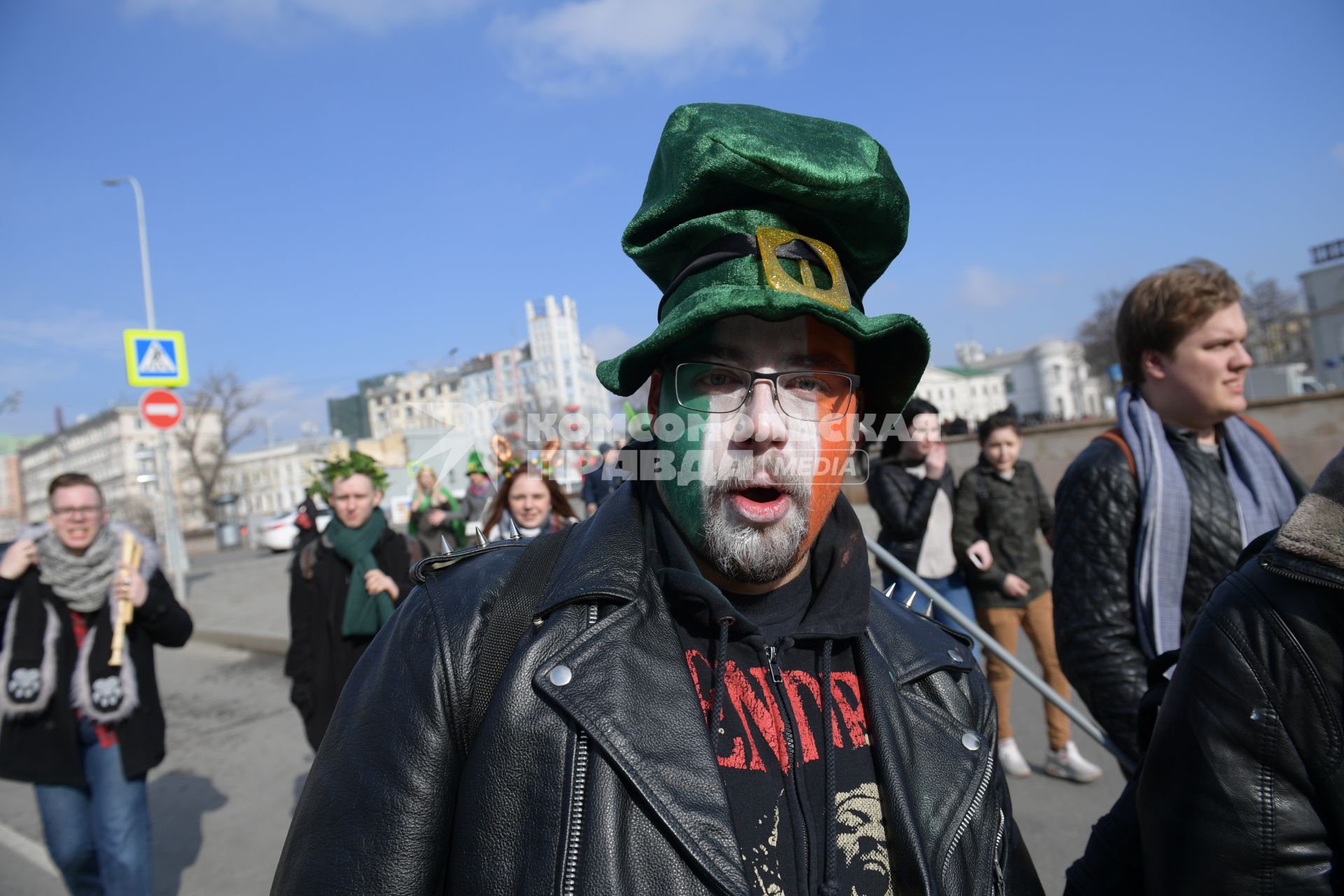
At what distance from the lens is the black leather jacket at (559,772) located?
3.77 ft

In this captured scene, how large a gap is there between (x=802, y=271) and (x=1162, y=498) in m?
1.39

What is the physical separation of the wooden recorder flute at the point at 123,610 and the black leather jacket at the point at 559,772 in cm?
321

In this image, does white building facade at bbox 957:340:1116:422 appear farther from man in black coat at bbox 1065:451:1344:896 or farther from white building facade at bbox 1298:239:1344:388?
man in black coat at bbox 1065:451:1344:896

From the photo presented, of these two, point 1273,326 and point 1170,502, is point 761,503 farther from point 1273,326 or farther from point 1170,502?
point 1273,326

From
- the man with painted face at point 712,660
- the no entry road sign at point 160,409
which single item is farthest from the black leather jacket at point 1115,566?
the no entry road sign at point 160,409

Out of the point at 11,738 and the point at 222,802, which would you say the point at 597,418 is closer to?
the point at 222,802

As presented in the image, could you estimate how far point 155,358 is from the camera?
1227cm

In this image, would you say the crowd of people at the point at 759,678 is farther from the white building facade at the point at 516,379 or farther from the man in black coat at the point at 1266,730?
the white building facade at the point at 516,379

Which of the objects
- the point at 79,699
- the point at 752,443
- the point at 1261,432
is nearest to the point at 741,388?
the point at 752,443

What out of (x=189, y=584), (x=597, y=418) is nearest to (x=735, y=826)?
(x=597, y=418)

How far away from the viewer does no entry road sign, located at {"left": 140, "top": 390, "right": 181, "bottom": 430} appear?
1198 cm

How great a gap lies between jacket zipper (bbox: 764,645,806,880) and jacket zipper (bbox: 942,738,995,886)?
209mm

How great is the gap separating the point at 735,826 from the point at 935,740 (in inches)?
15.9

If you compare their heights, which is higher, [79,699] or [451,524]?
[451,524]
